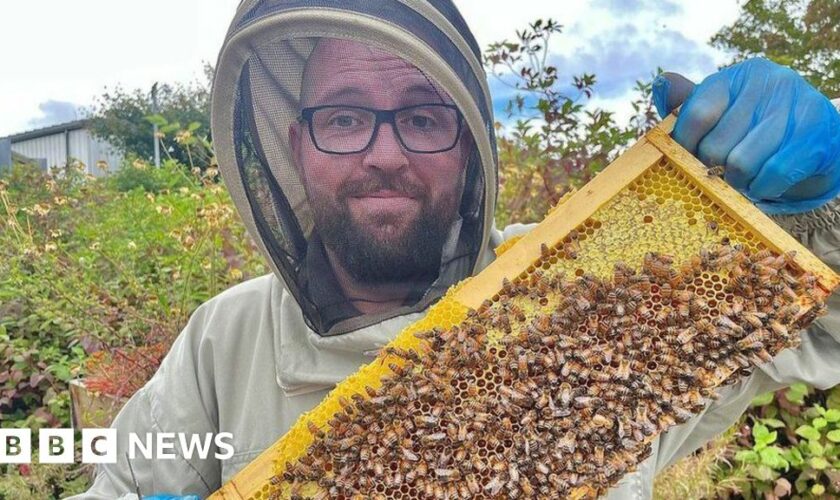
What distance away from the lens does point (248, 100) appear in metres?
2.61

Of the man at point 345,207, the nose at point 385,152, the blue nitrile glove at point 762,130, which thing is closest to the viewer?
the blue nitrile glove at point 762,130

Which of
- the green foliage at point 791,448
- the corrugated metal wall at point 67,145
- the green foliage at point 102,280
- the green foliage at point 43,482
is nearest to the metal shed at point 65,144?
the corrugated metal wall at point 67,145

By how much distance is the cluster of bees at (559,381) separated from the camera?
1.82 metres

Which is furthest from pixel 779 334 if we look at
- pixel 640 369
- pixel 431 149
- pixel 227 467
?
pixel 227 467

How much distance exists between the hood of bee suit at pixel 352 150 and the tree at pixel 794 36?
27.7 feet

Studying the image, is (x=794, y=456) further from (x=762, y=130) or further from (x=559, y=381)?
(x=559, y=381)

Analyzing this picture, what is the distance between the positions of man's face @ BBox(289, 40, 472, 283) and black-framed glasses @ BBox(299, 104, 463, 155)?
0.02 meters

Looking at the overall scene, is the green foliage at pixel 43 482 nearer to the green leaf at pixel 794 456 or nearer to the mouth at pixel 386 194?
the mouth at pixel 386 194

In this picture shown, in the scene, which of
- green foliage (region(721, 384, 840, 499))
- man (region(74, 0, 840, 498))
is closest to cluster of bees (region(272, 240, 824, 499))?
man (region(74, 0, 840, 498))

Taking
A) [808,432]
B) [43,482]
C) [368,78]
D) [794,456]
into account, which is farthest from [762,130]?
[43,482]

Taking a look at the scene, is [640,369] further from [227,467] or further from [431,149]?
[227,467]

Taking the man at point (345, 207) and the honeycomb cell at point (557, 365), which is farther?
the man at point (345, 207)

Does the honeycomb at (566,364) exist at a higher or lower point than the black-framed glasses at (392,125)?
lower

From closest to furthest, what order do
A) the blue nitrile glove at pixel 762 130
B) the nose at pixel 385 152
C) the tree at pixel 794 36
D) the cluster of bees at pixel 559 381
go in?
the cluster of bees at pixel 559 381
the blue nitrile glove at pixel 762 130
the nose at pixel 385 152
the tree at pixel 794 36
